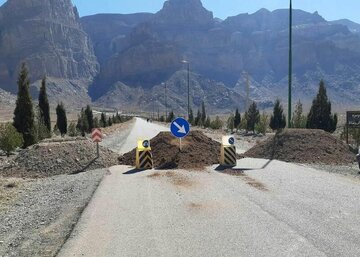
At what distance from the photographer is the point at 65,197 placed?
42.3ft

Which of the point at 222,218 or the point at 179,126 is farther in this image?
the point at 179,126

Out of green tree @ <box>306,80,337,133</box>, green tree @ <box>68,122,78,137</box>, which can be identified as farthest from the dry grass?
green tree @ <box>68,122,78,137</box>

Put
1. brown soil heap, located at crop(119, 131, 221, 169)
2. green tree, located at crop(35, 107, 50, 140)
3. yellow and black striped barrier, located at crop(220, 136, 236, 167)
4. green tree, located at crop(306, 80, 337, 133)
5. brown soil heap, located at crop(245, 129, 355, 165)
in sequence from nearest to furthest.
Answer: yellow and black striped barrier, located at crop(220, 136, 236, 167) → brown soil heap, located at crop(119, 131, 221, 169) → brown soil heap, located at crop(245, 129, 355, 165) → green tree, located at crop(35, 107, 50, 140) → green tree, located at crop(306, 80, 337, 133)

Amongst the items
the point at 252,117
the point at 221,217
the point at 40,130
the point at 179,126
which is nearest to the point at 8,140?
the point at 40,130

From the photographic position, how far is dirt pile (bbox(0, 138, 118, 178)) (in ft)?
59.2

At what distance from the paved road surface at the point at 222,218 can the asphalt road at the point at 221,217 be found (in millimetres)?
14

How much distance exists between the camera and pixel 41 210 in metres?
11.7

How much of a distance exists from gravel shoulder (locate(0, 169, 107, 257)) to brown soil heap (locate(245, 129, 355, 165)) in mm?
7146

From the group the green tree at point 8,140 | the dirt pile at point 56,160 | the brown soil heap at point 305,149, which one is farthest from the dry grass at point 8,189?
the brown soil heap at point 305,149

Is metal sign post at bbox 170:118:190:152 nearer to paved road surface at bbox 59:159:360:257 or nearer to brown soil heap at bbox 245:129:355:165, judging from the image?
paved road surface at bbox 59:159:360:257

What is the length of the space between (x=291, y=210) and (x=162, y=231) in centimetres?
287

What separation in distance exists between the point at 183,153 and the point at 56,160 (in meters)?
4.73

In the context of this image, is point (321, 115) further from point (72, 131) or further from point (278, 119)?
point (72, 131)

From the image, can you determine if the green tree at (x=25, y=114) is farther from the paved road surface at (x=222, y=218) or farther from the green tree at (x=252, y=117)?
the green tree at (x=252, y=117)
